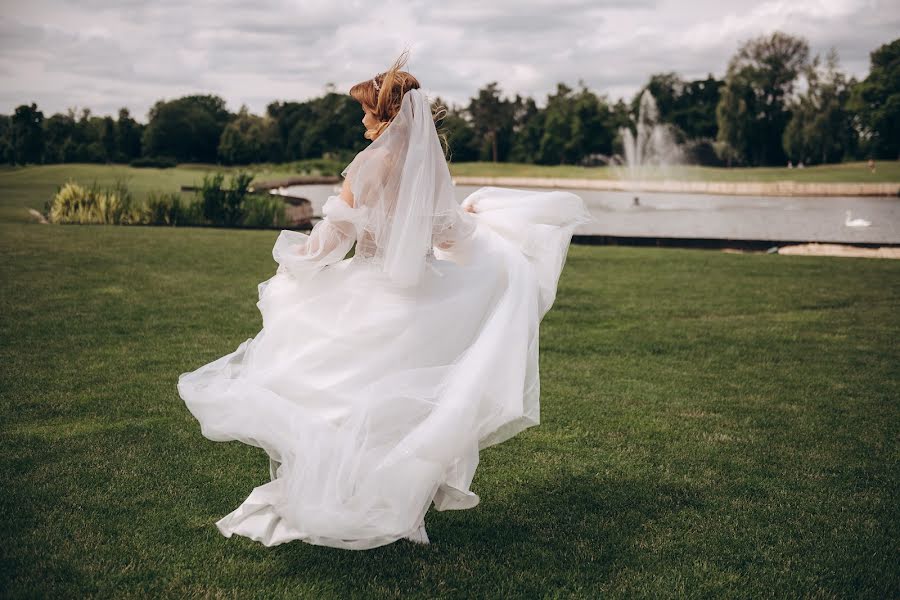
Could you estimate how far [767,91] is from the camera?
A: 78938mm

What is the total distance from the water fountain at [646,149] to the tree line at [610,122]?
4.78 feet

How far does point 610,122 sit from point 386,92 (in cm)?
7898

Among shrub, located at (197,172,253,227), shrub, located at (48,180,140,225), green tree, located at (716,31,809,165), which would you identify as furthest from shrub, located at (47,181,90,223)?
green tree, located at (716,31,809,165)

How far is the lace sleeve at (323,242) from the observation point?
3.78 m

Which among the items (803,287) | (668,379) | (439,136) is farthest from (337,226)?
(803,287)

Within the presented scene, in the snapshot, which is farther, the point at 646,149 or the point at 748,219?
the point at 646,149

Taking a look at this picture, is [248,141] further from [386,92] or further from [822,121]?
[386,92]

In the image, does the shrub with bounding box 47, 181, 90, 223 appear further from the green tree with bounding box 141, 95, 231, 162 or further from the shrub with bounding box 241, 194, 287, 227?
the green tree with bounding box 141, 95, 231, 162

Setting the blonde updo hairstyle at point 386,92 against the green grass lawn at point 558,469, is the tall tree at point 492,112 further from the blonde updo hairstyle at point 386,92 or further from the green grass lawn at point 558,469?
the blonde updo hairstyle at point 386,92

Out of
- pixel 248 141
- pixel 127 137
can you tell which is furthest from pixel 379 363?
pixel 248 141

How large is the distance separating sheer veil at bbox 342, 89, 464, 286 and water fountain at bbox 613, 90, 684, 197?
184ft

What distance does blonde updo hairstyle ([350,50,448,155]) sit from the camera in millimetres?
3873

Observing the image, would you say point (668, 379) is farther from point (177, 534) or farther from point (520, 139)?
point (520, 139)

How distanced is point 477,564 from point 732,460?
8.25ft
